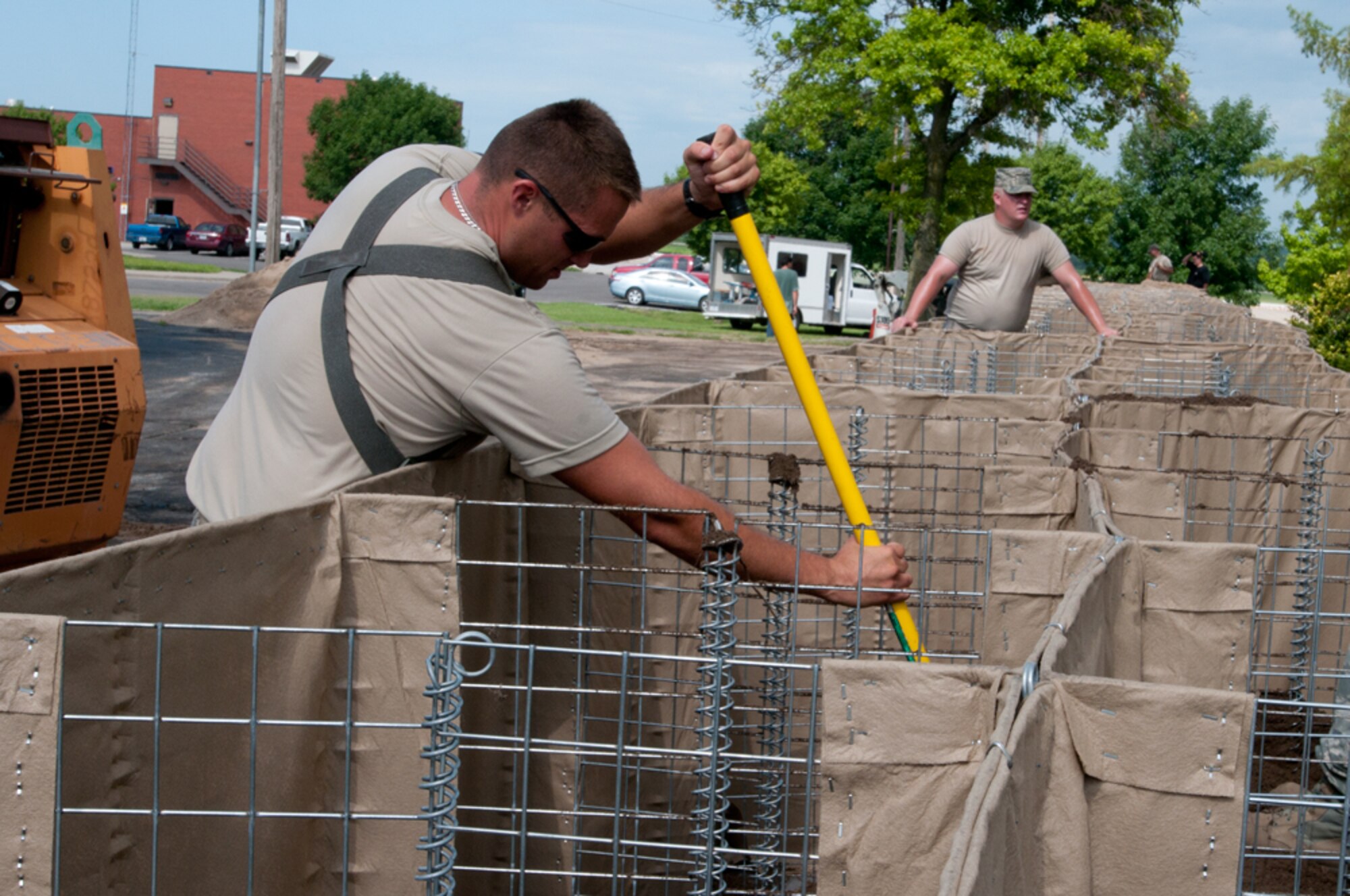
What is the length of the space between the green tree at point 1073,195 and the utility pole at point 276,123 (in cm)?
2882

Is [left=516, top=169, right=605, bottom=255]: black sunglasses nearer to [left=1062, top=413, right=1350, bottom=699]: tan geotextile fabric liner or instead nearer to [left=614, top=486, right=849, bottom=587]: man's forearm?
[left=614, top=486, right=849, bottom=587]: man's forearm

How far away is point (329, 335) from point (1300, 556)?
3.41 meters

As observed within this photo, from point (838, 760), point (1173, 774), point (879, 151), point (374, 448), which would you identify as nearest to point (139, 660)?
point (374, 448)

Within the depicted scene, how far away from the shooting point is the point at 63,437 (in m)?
5.98

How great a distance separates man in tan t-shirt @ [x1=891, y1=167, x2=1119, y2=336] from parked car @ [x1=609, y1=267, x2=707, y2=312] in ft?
98.8

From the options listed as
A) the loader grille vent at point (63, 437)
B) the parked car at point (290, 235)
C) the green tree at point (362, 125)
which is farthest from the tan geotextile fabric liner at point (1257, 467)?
the green tree at point (362, 125)

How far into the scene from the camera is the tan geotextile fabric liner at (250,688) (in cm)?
218

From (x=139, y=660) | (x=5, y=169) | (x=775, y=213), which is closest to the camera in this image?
(x=139, y=660)

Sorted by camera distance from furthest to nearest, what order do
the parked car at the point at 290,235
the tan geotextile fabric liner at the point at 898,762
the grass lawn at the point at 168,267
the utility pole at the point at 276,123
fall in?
the parked car at the point at 290,235
the grass lawn at the point at 168,267
the utility pole at the point at 276,123
the tan geotextile fabric liner at the point at 898,762

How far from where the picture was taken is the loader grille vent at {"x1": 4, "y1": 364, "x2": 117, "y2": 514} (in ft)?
19.0

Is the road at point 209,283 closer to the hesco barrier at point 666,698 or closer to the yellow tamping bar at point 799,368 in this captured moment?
the hesco barrier at point 666,698

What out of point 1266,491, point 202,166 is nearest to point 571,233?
point 1266,491

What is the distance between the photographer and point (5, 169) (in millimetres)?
6285

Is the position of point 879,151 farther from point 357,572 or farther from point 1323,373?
point 357,572
